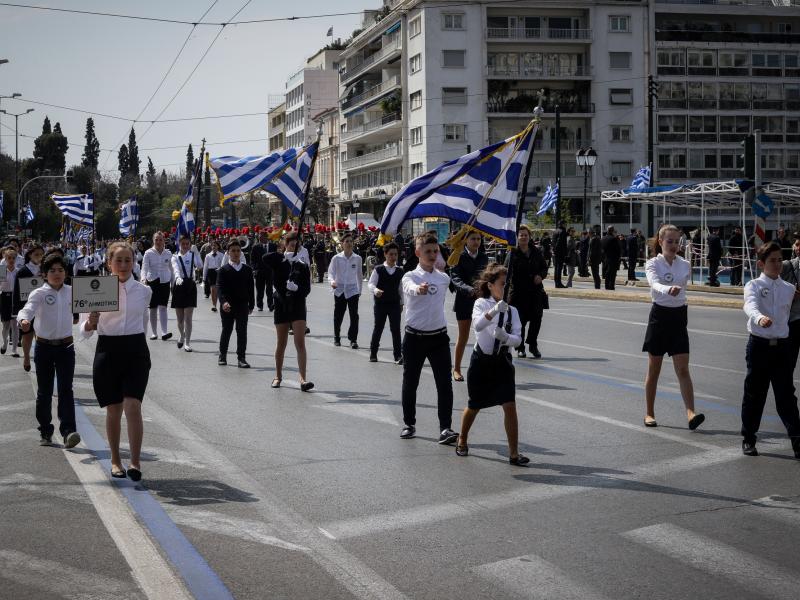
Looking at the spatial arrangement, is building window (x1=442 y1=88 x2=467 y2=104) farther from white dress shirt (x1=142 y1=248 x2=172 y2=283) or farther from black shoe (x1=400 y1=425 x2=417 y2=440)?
black shoe (x1=400 y1=425 x2=417 y2=440)

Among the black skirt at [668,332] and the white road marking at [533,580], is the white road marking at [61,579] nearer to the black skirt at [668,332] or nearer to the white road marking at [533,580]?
the white road marking at [533,580]

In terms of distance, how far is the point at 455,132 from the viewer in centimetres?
7000

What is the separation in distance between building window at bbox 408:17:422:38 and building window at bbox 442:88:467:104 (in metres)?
4.46

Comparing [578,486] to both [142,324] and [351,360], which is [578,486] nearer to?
[142,324]

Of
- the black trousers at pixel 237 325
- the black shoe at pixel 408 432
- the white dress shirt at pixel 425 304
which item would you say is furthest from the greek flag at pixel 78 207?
the black shoe at pixel 408 432

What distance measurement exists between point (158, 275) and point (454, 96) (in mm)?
53765

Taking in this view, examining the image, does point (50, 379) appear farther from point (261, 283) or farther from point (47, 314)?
point (261, 283)

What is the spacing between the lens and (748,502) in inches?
266

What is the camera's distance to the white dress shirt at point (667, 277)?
940 centimetres

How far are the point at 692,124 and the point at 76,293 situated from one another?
72.2 meters

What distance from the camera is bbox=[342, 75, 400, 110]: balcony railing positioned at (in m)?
75.1

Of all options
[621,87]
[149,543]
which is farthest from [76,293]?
[621,87]

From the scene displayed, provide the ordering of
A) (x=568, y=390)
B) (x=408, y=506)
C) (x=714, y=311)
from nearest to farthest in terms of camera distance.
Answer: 1. (x=408, y=506)
2. (x=568, y=390)
3. (x=714, y=311)

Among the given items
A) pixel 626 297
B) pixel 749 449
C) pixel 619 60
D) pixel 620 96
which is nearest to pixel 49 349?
pixel 749 449
